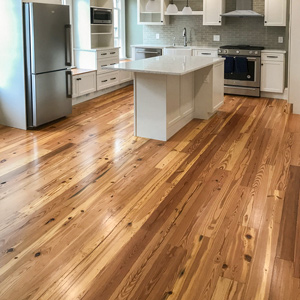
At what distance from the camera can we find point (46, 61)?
538cm

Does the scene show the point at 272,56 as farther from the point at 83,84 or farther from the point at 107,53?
the point at 83,84

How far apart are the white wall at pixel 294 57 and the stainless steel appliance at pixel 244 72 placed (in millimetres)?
1049

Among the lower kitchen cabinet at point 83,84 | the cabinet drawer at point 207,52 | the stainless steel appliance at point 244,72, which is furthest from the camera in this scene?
the cabinet drawer at point 207,52

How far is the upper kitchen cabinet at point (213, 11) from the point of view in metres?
7.68

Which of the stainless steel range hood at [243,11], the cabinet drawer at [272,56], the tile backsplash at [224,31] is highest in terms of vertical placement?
the stainless steel range hood at [243,11]

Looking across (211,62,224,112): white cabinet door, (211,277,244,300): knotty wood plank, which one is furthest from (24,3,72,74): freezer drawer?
(211,277,244,300): knotty wood plank

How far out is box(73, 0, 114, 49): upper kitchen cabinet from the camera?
723 cm

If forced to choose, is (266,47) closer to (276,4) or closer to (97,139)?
(276,4)

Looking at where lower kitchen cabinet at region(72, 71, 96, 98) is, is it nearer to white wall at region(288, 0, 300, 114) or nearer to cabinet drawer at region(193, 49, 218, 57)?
cabinet drawer at region(193, 49, 218, 57)

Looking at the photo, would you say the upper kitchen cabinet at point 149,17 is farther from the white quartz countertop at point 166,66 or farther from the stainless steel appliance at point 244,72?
the white quartz countertop at point 166,66

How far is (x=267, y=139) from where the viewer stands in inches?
197

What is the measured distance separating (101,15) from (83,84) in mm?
1387

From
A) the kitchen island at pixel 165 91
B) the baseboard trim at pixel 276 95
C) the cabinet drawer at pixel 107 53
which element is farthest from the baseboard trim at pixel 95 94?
the baseboard trim at pixel 276 95

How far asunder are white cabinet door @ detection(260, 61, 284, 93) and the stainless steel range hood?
93 cm
